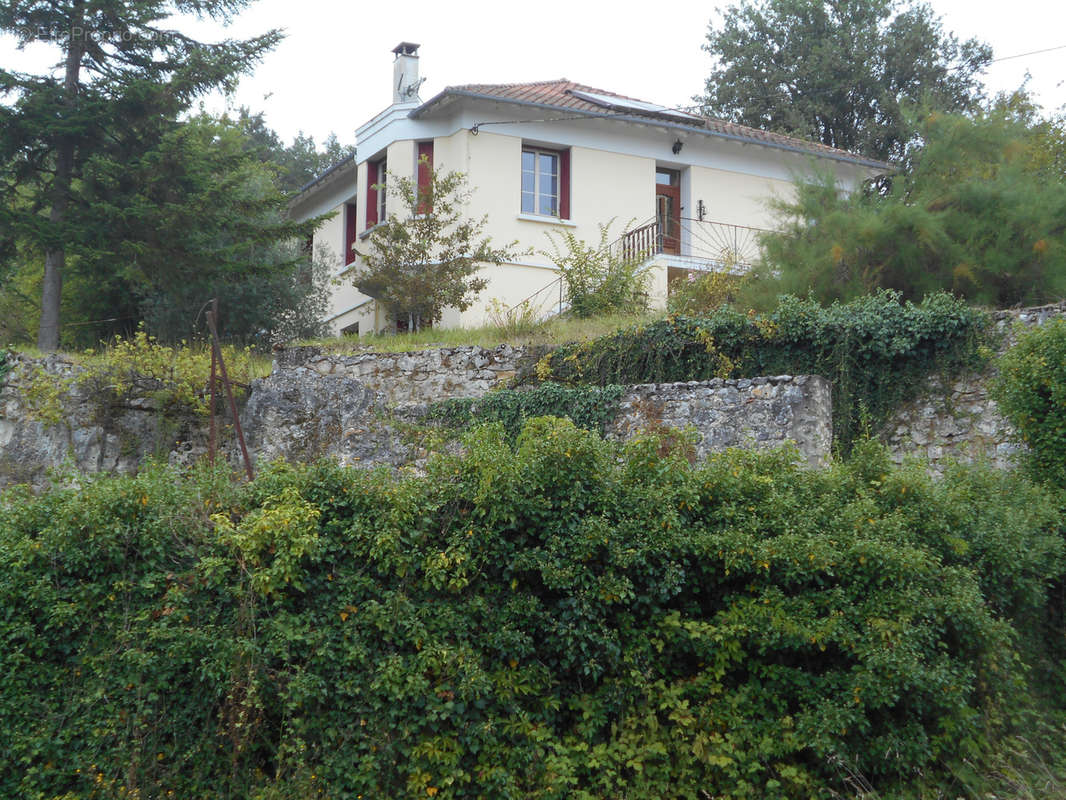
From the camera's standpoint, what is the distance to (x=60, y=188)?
49.1ft

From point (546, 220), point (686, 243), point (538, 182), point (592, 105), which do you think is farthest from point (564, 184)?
point (686, 243)

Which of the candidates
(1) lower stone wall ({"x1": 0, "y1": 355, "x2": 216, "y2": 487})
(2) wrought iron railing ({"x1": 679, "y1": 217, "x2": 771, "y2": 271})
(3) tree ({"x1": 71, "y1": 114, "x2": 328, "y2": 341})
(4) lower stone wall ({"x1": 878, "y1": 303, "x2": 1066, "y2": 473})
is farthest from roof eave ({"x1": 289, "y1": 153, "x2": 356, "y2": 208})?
(4) lower stone wall ({"x1": 878, "y1": 303, "x2": 1066, "y2": 473})

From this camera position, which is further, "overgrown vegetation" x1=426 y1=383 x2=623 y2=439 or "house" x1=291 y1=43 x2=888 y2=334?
"house" x1=291 y1=43 x2=888 y2=334

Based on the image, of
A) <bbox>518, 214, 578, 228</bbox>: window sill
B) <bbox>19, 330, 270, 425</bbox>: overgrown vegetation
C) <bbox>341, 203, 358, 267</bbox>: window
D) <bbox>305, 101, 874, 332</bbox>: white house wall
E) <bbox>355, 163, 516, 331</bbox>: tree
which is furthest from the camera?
<bbox>341, 203, 358, 267</bbox>: window

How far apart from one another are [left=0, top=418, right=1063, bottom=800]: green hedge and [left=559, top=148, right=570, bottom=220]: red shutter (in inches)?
475

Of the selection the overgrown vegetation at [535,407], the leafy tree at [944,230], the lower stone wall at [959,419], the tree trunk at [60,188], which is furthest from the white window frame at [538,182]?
the lower stone wall at [959,419]

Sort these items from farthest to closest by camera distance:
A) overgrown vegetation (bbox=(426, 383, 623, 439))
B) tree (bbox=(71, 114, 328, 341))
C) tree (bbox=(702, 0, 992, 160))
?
1. tree (bbox=(702, 0, 992, 160))
2. tree (bbox=(71, 114, 328, 341))
3. overgrown vegetation (bbox=(426, 383, 623, 439))

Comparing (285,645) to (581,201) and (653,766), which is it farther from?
(581,201)

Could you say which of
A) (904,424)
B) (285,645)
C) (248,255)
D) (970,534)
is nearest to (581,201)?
(248,255)

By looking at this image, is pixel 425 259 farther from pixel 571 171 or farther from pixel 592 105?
pixel 592 105

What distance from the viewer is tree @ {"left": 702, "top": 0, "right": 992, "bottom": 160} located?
27.2 metres

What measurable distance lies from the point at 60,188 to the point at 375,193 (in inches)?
230

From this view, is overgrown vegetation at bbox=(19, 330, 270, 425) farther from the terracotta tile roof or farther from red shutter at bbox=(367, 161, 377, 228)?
the terracotta tile roof

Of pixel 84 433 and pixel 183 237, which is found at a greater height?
pixel 183 237
